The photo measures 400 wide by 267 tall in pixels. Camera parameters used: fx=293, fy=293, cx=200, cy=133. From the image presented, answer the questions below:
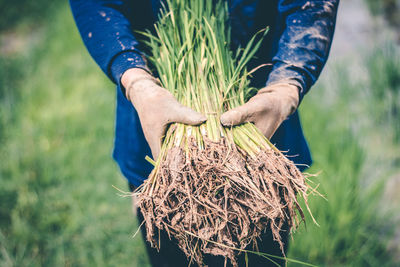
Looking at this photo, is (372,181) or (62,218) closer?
(372,181)

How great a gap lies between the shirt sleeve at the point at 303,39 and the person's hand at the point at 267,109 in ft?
0.14

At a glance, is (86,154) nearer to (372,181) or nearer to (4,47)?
(372,181)

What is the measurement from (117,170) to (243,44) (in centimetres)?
187

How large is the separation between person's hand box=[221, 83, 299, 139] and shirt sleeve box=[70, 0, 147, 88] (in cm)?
40

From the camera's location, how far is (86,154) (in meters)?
2.70

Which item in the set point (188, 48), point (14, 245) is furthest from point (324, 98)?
point (14, 245)

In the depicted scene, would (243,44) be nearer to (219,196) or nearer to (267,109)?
(267,109)

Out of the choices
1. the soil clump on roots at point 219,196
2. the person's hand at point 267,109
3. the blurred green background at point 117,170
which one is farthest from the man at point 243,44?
the blurred green background at point 117,170

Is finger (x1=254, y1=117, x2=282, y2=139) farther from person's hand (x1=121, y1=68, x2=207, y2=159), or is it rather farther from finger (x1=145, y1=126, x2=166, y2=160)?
finger (x1=145, y1=126, x2=166, y2=160)

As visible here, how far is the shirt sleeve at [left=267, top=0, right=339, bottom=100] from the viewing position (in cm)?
104

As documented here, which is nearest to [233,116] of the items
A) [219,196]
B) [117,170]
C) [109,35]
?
[219,196]

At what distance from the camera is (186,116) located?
965 millimetres

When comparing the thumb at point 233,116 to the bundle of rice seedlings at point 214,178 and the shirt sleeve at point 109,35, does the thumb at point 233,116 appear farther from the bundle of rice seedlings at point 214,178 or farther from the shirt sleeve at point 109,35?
the shirt sleeve at point 109,35

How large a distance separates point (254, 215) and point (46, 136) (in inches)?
100
